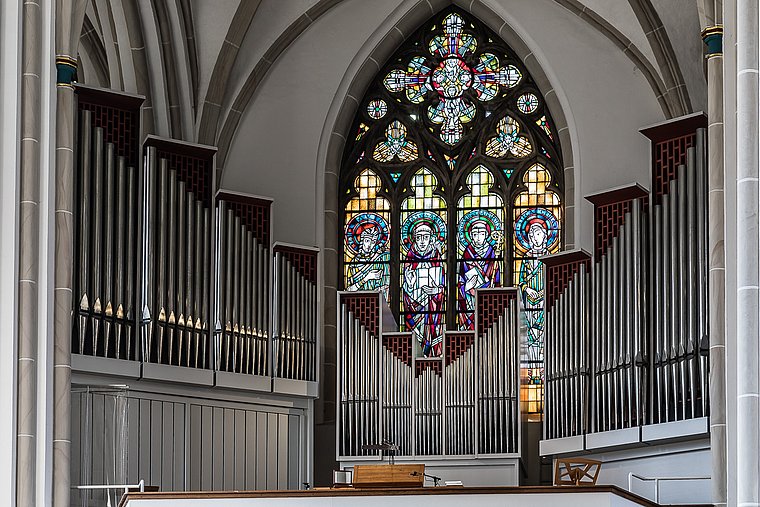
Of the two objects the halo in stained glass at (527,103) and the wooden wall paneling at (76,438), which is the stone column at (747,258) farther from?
the halo in stained glass at (527,103)

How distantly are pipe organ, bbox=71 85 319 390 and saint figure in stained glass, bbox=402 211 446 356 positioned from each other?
1614mm

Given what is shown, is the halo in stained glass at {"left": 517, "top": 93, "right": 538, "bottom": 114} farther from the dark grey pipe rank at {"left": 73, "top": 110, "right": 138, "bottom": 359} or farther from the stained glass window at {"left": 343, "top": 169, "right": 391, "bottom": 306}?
the dark grey pipe rank at {"left": 73, "top": 110, "right": 138, "bottom": 359}

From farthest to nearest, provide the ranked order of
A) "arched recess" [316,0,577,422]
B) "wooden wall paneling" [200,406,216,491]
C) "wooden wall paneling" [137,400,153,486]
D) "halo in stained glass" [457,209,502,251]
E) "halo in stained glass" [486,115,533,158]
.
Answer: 1. "halo in stained glass" [486,115,533,158]
2. "halo in stained glass" [457,209,502,251]
3. "arched recess" [316,0,577,422]
4. "wooden wall paneling" [200,406,216,491]
5. "wooden wall paneling" [137,400,153,486]

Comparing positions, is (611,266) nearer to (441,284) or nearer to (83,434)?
(441,284)

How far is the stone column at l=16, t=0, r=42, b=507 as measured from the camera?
14898 millimetres

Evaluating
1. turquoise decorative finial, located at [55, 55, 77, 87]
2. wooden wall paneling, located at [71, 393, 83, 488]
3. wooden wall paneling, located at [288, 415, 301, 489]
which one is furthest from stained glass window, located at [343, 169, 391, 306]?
turquoise decorative finial, located at [55, 55, 77, 87]

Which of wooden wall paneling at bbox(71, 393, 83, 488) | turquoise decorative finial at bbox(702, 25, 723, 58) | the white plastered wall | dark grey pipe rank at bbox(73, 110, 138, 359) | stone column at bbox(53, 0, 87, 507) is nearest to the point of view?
turquoise decorative finial at bbox(702, 25, 723, 58)

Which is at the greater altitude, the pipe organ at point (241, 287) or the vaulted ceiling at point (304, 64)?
the vaulted ceiling at point (304, 64)

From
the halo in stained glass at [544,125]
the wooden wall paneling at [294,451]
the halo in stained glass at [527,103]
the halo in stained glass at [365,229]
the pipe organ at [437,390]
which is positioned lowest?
the wooden wall paneling at [294,451]

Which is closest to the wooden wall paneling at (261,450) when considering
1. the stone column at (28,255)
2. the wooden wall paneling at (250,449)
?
the wooden wall paneling at (250,449)

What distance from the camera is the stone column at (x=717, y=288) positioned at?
14.4 meters

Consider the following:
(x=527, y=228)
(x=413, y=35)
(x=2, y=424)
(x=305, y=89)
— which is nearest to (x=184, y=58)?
(x=305, y=89)

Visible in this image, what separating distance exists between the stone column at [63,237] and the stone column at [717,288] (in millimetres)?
5649

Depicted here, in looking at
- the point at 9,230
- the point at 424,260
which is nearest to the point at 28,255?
the point at 9,230
